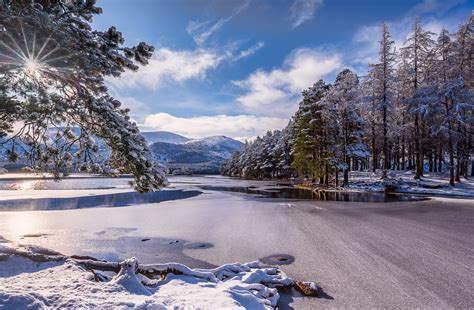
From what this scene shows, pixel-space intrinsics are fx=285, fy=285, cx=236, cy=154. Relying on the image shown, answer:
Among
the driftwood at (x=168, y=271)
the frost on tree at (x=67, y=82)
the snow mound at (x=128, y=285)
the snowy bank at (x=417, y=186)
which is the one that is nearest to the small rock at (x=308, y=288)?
the driftwood at (x=168, y=271)

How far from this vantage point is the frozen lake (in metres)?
5.50

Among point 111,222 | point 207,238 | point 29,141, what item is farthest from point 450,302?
point 111,222

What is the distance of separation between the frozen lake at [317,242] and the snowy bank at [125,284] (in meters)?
0.77

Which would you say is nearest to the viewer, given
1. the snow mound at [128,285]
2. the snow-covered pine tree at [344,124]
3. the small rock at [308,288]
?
the snow mound at [128,285]

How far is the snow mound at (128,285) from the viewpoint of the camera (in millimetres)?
4098

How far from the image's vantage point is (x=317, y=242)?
29.6 feet

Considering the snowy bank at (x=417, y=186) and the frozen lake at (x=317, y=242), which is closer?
the frozen lake at (x=317, y=242)

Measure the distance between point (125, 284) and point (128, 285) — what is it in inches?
2.4

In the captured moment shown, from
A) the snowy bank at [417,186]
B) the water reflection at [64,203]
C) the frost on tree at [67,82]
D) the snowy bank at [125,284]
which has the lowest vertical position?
the water reflection at [64,203]

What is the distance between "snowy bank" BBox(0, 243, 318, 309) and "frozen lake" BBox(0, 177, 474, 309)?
768 millimetres

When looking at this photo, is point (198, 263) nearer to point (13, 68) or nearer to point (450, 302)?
point (450, 302)

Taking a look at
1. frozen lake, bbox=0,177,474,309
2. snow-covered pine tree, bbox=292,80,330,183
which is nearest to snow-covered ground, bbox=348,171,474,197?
snow-covered pine tree, bbox=292,80,330,183

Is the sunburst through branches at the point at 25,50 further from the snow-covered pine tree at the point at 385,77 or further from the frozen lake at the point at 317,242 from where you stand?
the snow-covered pine tree at the point at 385,77

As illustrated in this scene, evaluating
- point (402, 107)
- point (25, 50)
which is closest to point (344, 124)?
point (402, 107)
